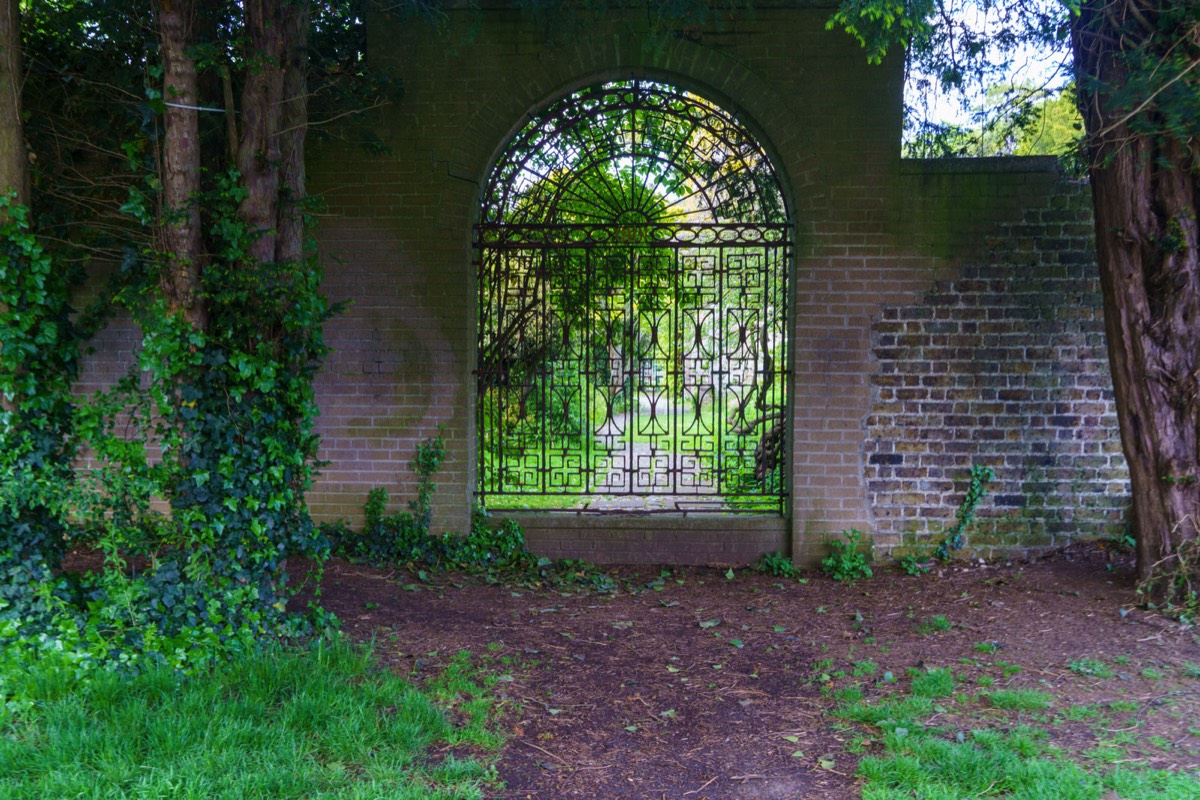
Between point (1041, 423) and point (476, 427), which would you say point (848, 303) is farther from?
point (476, 427)

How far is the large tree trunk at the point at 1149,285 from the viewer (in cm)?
496

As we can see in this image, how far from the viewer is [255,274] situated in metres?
4.22

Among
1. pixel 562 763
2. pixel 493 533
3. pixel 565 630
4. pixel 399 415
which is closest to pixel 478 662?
pixel 565 630

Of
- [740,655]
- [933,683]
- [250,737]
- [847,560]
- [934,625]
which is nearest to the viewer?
[250,737]

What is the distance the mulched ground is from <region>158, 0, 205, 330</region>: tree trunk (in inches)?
80.8

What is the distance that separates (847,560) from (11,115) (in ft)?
18.8

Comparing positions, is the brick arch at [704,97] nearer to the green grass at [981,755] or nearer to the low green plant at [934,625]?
the low green plant at [934,625]

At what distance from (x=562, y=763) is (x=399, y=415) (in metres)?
3.61

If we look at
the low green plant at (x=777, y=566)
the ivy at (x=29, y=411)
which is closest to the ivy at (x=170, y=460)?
the ivy at (x=29, y=411)

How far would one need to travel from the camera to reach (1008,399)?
20.4 ft

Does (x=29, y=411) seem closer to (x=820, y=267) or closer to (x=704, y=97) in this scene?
(x=704, y=97)

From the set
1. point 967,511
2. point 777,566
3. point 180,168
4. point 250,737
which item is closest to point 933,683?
point 777,566

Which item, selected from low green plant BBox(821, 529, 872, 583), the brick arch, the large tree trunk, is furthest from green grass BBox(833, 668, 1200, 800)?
the brick arch

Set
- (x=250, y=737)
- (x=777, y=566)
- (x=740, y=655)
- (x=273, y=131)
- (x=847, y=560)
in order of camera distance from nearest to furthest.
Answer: (x=250, y=737) < (x=273, y=131) < (x=740, y=655) < (x=847, y=560) < (x=777, y=566)
